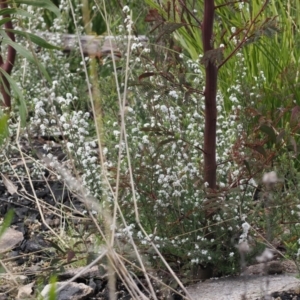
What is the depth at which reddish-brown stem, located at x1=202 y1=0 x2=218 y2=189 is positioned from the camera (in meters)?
2.69

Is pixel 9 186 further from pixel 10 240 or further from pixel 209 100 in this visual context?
pixel 209 100

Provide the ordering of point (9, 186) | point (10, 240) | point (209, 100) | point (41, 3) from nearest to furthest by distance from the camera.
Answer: point (209, 100) < point (10, 240) < point (41, 3) < point (9, 186)

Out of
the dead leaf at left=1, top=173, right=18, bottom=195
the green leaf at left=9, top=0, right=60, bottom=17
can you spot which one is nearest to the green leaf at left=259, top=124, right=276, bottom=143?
the green leaf at left=9, top=0, right=60, bottom=17

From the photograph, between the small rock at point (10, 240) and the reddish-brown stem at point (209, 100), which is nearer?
the reddish-brown stem at point (209, 100)

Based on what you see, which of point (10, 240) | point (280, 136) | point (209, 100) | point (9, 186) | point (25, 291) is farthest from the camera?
point (9, 186)

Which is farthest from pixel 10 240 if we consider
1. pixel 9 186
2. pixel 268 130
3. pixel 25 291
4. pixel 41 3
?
pixel 268 130

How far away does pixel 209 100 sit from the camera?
275 centimetres

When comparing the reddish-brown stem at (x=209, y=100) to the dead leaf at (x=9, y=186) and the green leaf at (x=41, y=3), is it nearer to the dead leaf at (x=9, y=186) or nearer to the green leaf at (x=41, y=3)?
the green leaf at (x=41, y=3)

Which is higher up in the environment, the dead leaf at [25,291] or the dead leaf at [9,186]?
the dead leaf at [9,186]

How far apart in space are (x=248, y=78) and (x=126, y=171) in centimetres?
110

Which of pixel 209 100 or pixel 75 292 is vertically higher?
pixel 209 100

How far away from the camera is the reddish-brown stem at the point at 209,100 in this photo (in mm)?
2686

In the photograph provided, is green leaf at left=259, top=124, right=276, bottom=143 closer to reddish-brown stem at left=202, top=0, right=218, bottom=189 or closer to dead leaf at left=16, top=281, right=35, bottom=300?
reddish-brown stem at left=202, top=0, right=218, bottom=189

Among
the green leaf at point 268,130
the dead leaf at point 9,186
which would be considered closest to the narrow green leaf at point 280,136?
the green leaf at point 268,130
